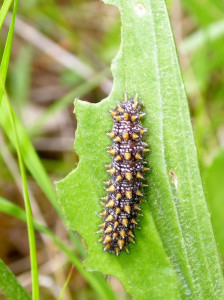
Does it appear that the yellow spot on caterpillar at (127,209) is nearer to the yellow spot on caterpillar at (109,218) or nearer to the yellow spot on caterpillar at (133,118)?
the yellow spot on caterpillar at (109,218)

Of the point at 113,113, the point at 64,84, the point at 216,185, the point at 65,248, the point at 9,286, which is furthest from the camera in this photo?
the point at 64,84

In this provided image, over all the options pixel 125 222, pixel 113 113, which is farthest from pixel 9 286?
pixel 113 113

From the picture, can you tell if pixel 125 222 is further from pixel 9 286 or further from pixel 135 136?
pixel 9 286

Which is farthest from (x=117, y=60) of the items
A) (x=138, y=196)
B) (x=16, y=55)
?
(x=16, y=55)

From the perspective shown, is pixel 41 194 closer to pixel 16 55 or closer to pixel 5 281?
pixel 16 55

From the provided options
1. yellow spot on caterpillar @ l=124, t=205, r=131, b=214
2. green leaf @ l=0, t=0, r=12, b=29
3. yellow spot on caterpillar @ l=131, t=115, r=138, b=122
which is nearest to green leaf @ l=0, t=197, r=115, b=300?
yellow spot on caterpillar @ l=124, t=205, r=131, b=214

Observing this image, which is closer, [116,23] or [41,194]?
[41,194]
